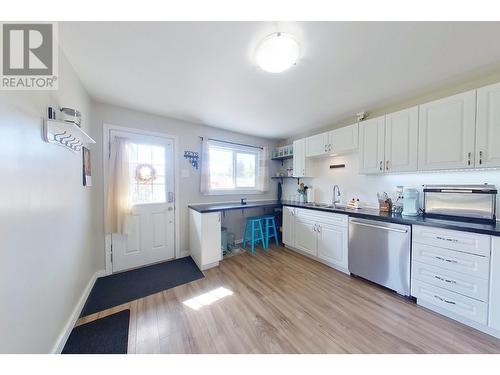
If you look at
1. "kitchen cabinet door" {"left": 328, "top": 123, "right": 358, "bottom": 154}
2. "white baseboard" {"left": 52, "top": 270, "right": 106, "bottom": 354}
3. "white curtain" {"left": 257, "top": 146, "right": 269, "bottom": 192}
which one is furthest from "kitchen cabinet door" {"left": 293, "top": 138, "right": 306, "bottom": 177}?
"white baseboard" {"left": 52, "top": 270, "right": 106, "bottom": 354}

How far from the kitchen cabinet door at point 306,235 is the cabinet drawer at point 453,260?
3.99 feet

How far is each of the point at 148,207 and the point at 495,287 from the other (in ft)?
12.5

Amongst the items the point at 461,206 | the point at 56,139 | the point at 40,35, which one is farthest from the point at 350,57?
the point at 56,139

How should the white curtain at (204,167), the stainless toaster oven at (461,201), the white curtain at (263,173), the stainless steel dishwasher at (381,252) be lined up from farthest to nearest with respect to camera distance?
the white curtain at (263,173)
the white curtain at (204,167)
the stainless steel dishwasher at (381,252)
the stainless toaster oven at (461,201)

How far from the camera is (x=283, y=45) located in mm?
1261

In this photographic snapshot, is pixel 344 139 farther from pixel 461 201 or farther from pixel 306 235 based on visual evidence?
pixel 306 235

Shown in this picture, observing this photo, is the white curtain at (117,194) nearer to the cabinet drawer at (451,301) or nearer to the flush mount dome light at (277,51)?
the flush mount dome light at (277,51)

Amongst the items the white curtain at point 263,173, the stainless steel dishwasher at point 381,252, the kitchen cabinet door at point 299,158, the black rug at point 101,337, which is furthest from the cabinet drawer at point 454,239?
the black rug at point 101,337

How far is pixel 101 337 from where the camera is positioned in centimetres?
140

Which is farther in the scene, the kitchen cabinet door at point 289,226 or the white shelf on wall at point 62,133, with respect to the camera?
the kitchen cabinet door at point 289,226

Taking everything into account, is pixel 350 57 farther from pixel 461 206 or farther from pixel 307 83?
pixel 461 206

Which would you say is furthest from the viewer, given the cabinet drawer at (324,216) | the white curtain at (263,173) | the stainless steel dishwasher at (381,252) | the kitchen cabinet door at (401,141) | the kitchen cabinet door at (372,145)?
the white curtain at (263,173)

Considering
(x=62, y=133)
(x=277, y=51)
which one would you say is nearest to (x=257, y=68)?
(x=277, y=51)

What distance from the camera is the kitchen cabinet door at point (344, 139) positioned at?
2578 millimetres
